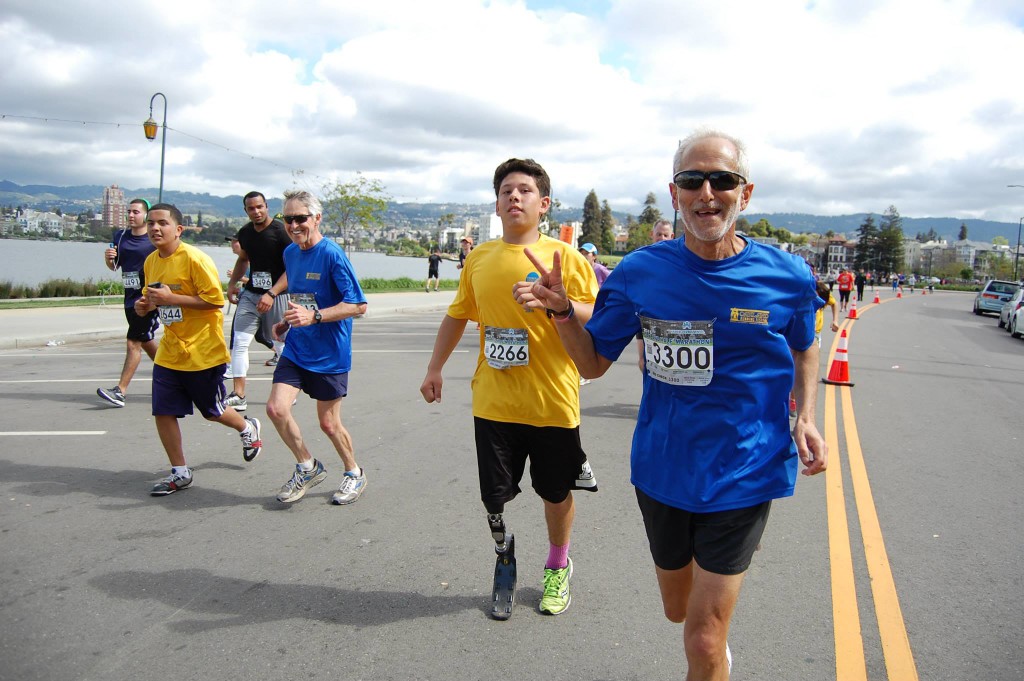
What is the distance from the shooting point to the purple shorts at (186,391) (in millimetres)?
4906

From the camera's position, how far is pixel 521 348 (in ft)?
11.1

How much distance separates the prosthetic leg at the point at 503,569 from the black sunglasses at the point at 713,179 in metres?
1.85

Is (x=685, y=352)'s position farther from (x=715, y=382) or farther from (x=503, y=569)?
(x=503, y=569)

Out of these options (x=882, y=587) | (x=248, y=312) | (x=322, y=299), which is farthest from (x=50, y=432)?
(x=882, y=587)

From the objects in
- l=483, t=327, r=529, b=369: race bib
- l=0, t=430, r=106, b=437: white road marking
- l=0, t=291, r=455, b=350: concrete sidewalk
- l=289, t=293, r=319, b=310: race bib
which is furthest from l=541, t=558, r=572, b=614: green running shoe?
l=0, t=291, r=455, b=350: concrete sidewalk

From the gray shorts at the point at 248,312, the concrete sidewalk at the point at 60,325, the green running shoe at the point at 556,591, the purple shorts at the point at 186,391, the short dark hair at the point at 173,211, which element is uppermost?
the short dark hair at the point at 173,211

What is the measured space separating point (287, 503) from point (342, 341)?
1127mm

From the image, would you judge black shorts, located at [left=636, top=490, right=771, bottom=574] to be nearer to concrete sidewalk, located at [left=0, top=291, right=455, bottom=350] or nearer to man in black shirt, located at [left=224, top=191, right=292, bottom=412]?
man in black shirt, located at [left=224, top=191, right=292, bottom=412]

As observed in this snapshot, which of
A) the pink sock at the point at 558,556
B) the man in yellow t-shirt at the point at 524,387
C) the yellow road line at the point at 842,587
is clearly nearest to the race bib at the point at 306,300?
the man in yellow t-shirt at the point at 524,387

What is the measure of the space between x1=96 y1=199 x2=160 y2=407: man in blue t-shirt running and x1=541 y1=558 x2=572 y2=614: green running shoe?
5877 mm

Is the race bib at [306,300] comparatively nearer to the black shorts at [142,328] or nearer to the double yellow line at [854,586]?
the double yellow line at [854,586]

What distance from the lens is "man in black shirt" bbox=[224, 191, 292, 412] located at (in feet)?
23.2

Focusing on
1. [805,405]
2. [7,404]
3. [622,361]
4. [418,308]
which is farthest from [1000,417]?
[418,308]

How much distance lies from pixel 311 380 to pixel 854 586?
11.3 feet
